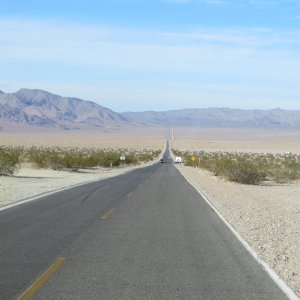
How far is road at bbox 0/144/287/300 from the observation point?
797 cm

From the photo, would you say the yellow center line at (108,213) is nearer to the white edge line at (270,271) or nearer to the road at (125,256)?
the road at (125,256)

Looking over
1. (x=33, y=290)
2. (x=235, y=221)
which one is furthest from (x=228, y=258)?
(x=235, y=221)

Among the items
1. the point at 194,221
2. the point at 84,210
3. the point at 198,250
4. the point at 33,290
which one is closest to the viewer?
the point at 33,290

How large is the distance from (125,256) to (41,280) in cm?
233

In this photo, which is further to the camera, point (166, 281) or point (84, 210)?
point (84, 210)

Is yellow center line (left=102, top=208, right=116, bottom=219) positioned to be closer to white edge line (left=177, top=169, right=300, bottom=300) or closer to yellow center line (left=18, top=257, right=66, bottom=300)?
white edge line (left=177, top=169, right=300, bottom=300)

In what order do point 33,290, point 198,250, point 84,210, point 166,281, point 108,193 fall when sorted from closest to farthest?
point 33,290, point 166,281, point 198,250, point 84,210, point 108,193

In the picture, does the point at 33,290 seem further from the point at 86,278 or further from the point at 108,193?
the point at 108,193

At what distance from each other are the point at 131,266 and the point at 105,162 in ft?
207

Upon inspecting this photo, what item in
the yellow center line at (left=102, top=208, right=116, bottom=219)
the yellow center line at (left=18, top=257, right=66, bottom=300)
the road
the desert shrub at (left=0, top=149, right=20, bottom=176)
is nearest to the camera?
the yellow center line at (left=18, top=257, right=66, bottom=300)

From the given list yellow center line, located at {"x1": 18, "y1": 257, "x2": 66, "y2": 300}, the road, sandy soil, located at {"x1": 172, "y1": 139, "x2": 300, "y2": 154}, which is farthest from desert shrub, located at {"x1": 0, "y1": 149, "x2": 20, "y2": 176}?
sandy soil, located at {"x1": 172, "y1": 139, "x2": 300, "y2": 154}

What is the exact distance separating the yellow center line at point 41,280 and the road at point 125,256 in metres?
0.02

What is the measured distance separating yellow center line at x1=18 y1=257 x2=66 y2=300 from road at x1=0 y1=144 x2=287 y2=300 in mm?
24

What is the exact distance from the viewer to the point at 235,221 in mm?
16609
